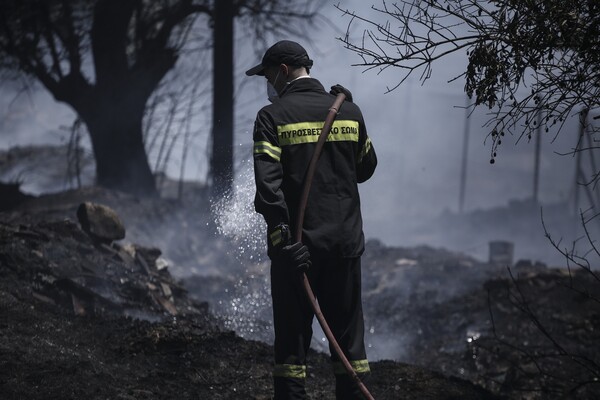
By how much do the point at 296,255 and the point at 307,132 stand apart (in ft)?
2.31

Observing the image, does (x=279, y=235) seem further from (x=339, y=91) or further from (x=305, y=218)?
(x=339, y=91)

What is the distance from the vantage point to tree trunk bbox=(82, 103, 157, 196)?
581 inches

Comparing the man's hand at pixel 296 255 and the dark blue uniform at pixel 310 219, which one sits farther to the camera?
the dark blue uniform at pixel 310 219

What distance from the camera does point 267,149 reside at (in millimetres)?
4098

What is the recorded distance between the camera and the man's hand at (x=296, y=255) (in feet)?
13.1

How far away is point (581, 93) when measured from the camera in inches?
172

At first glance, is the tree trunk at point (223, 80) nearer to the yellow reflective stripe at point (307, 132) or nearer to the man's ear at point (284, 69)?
the man's ear at point (284, 69)

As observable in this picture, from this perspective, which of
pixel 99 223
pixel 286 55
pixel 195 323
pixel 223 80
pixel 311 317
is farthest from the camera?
pixel 223 80

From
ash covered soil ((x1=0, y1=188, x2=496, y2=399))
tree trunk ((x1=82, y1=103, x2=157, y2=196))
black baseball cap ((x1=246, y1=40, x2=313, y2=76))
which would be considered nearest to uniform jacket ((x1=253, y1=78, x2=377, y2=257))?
black baseball cap ((x1=246, y1=40, x2=313, y2=76))

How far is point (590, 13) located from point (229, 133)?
33.1 ft

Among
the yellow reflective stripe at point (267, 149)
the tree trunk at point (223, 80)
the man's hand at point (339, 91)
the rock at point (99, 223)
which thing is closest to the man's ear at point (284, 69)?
the man's hand at point (339, 91)

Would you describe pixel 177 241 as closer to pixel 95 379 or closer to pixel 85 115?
pixel 85 115

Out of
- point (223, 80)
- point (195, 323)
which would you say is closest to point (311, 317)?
point (195, 323)

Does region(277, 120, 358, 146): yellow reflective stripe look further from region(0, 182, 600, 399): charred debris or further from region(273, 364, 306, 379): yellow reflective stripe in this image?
region(0, 182, 600, 399): charred debris
